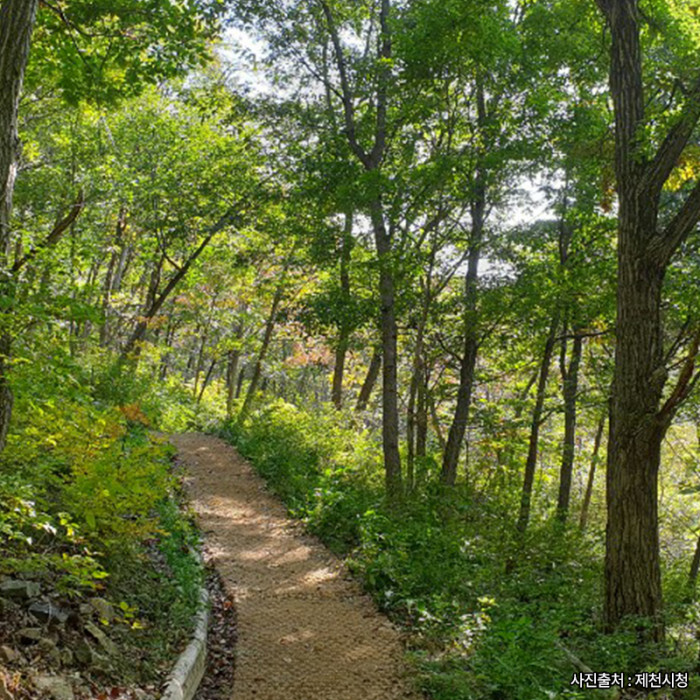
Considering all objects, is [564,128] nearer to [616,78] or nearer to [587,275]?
[587,275]

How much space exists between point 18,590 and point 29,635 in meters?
0.49

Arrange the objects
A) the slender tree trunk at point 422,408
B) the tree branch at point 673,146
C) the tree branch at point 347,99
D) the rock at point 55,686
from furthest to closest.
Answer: the slender tree trunk at point 422,408, the tree branch at point 347,99, the tree branch at point 673,146, the rock at point 55,686

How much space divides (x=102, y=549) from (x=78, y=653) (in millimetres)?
1527

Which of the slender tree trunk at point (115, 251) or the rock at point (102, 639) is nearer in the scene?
the rock at point (102, 639)

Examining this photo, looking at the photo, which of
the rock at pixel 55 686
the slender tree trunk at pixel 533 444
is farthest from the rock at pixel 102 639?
the slender tree trunk at pixel 533 444

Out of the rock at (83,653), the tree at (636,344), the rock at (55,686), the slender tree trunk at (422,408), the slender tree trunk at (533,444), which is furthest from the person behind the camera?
the slender tree trunk at (422,408)

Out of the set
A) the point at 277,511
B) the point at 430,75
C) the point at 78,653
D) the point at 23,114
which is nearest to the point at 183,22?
the point at 430,75

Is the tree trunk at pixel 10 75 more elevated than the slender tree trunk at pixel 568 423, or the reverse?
the tree trunk at pixel 10 75

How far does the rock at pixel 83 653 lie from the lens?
4.55 meters

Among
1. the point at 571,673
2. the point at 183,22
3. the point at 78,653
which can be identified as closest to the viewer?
the point at 78,653

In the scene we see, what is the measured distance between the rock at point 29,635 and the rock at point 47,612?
222 millimetres

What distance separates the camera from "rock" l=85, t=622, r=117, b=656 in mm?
4866

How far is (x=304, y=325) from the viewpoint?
12078mm

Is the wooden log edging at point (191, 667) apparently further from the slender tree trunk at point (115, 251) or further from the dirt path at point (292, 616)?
the slender tree trunk at point (115, 251)
